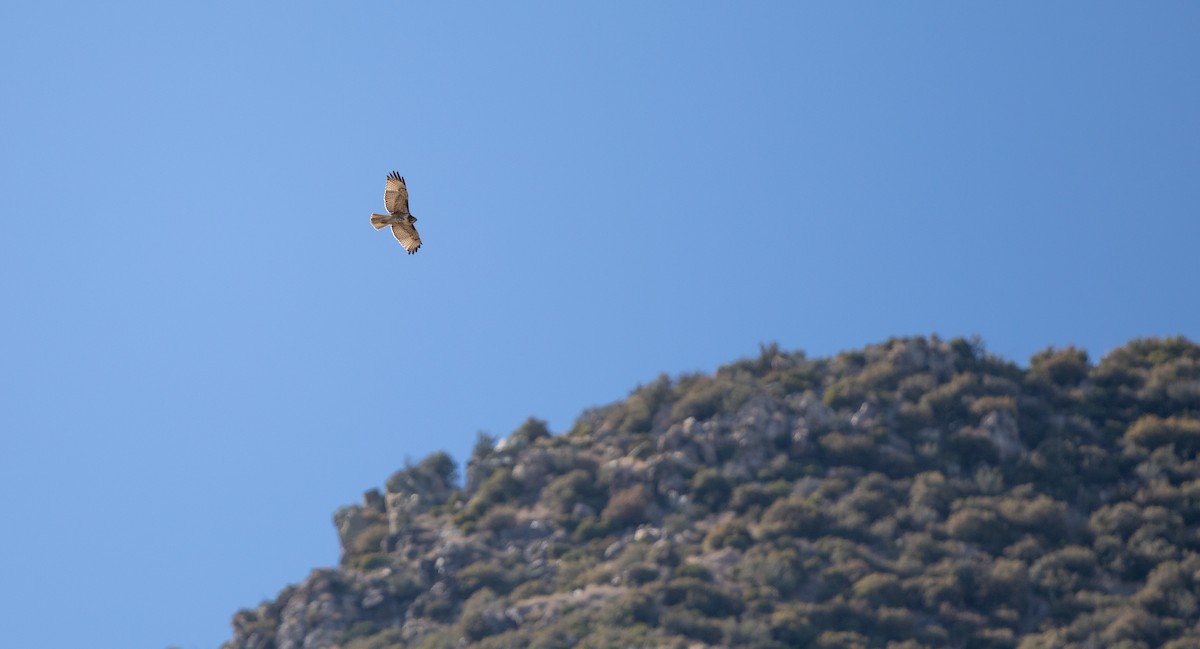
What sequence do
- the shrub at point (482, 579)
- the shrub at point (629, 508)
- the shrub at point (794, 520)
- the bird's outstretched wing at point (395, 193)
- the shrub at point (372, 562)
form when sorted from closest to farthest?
the bird's outstretched wing at point (395, 193) → the shrub at point (794, 520) → the shrub at point (482, 579) → the shrub at point (629, 508) → the shrub at point (372, 562)

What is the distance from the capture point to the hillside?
46.8 m

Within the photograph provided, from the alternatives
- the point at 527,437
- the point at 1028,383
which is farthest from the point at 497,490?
the point at 1028,383

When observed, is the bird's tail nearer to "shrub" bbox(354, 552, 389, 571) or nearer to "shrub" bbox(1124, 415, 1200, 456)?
"shrub" bbox(354, 552, 389, 571)

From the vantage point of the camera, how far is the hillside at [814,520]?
46.8 metres

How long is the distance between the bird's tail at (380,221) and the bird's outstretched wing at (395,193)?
212 mm

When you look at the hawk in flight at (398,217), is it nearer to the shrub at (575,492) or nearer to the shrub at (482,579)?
the shrub at (482,579)

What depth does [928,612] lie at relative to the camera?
155ft

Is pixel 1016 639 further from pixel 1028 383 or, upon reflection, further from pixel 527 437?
pixel 527 437

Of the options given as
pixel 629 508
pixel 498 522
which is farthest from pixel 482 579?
pixel 629 508

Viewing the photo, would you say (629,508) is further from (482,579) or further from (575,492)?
(482,579)

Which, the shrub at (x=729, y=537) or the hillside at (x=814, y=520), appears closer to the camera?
the hillside at (x=814, y=520)

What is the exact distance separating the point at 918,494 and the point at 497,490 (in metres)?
13.1

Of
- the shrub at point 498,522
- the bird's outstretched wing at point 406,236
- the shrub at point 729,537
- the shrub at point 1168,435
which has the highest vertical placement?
the shrub at point 498,522

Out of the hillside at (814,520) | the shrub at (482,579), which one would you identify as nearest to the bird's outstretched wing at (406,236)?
the hillside at (814,520)
